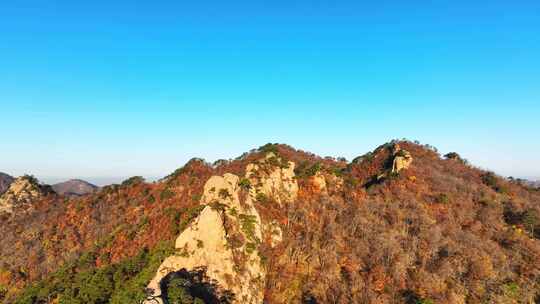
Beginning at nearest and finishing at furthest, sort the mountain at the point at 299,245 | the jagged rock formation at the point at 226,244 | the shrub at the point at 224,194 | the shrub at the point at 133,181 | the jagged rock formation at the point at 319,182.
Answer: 1. the jagged rock formation at the point at 226,244
2. the mountain at the point at 299,245
3. the shrub at the point at 224,194
4. the jagged rock formation at the point at 319,182
5. the shrub at the point at 133,181

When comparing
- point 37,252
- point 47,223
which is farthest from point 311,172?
point 47,223

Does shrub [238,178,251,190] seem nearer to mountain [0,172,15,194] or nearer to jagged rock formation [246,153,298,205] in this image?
jagged rock formation [246,153,298,205]

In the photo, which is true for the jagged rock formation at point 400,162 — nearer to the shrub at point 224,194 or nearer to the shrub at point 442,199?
the shrub at point 442,199

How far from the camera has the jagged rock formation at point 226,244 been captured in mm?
23781

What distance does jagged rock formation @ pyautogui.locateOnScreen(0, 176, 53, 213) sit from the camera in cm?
6612

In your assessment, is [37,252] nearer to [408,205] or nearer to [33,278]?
[33,278]

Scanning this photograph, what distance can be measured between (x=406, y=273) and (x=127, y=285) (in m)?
26.7

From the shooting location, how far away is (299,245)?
30984 mm

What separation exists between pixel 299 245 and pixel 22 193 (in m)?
76.9

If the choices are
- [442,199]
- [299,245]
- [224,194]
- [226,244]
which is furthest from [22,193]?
[442,199]

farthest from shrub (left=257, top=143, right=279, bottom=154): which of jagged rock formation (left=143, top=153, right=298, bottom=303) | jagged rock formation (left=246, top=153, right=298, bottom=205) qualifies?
jagged rock formation (left=143, top=153, right=298, bottom=303)

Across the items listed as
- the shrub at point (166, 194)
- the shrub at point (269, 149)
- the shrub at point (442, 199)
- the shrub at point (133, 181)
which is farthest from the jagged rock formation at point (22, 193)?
the shrub at point (442, 199)

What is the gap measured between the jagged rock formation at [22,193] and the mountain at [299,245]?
62.6 feet

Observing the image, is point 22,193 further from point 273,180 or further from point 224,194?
point 273,180
